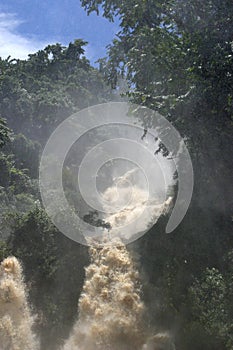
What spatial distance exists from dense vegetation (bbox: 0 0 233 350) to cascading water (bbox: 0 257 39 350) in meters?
0.52

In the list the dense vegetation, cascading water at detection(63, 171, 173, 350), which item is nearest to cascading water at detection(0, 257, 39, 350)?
the dense vegetation

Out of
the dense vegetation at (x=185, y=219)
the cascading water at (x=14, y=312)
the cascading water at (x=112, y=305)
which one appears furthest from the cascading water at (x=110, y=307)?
the cascading water at (x=14, y=312)

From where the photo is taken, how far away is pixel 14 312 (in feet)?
58.7

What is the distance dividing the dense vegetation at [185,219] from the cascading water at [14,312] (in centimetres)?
52

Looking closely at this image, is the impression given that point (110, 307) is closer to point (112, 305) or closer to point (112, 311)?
point (112, 305)

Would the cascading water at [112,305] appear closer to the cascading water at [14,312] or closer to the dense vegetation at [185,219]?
the dense vegetation at [185,219]

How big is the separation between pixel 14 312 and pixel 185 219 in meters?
9.64

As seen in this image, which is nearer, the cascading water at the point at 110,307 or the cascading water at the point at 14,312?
the cascading water at the point at 14,312

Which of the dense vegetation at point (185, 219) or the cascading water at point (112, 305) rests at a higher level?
the dense vegetation at point (185, 219)

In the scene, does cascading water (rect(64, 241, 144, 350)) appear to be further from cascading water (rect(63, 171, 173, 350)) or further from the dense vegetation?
the dense vegetation

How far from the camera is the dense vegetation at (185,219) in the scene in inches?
650

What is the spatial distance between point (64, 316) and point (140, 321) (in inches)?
145

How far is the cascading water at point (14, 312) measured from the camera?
17.0 meters

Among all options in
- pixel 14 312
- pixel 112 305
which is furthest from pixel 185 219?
pixel 14 312
